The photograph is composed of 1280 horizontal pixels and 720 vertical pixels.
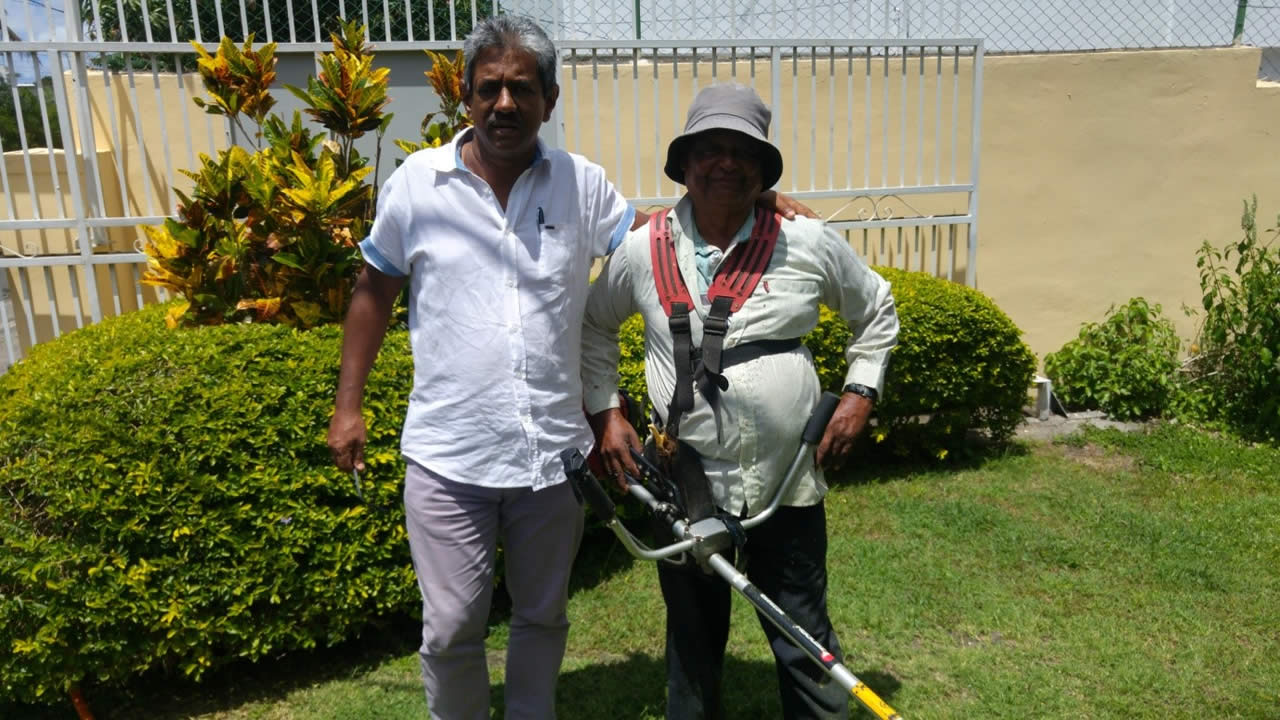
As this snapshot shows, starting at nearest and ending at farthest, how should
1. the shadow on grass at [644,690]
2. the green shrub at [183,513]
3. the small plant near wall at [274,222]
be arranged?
the green shrub at [183,513] < the shadow on grass at [644,690] < the small plant near wall at [274,222]

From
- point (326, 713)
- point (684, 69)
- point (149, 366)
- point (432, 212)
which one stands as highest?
point (684, 69)

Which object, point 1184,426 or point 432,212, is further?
point 1184,426

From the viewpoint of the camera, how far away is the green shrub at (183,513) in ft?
10.3

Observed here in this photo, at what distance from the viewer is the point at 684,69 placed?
19.6 ft

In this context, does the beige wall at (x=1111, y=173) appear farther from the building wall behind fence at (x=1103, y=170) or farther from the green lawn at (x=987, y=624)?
the green lawn at (x=987, y=624)

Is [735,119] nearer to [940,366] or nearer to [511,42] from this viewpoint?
[511,42]

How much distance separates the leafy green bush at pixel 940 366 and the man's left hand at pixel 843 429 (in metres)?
2.51

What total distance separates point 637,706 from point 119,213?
180 inches

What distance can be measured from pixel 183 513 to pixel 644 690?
1684 millimetres

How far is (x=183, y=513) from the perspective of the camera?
324 centimetres

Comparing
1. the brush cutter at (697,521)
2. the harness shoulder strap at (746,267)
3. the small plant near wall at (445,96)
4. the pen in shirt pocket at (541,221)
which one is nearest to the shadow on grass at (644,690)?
the brush cutter at (697,521)

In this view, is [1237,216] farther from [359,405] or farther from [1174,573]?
[359,405]

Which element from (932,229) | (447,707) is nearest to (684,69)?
(932,229)

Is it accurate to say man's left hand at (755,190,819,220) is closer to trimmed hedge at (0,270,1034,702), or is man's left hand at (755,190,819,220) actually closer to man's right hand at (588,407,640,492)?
man's right hand at (588,407,640,492)
